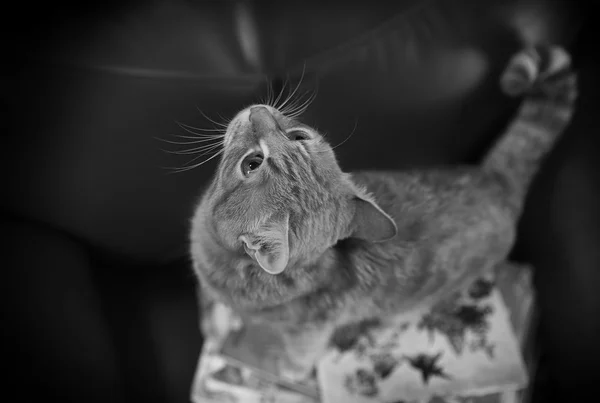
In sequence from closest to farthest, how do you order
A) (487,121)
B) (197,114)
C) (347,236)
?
(347,236) → (197,114) → (487,121)

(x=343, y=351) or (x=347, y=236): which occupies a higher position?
(x=347, y=236)

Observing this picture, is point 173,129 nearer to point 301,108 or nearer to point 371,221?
point 301,108

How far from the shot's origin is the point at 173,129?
3.22ft

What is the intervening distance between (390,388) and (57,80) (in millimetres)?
1164

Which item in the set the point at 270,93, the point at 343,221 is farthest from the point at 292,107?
the point at 343,221

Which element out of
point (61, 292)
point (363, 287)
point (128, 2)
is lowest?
point (363, 287)

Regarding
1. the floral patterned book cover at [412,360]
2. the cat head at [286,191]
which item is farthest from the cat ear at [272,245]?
the floral patterned book cover at [412,360]

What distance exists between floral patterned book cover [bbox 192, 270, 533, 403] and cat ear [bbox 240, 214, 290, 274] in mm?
588

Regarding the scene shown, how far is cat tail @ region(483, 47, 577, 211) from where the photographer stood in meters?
1.15

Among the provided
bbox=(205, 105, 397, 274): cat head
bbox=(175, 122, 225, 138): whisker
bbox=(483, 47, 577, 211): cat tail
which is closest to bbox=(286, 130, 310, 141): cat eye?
bbox=(205, 105, 397, 274): cat head

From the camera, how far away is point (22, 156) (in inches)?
43.8

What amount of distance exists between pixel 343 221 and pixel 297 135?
0.18 m

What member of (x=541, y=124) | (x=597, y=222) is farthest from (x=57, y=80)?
(x=597, y=222)

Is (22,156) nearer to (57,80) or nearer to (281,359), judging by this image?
(57,80)
